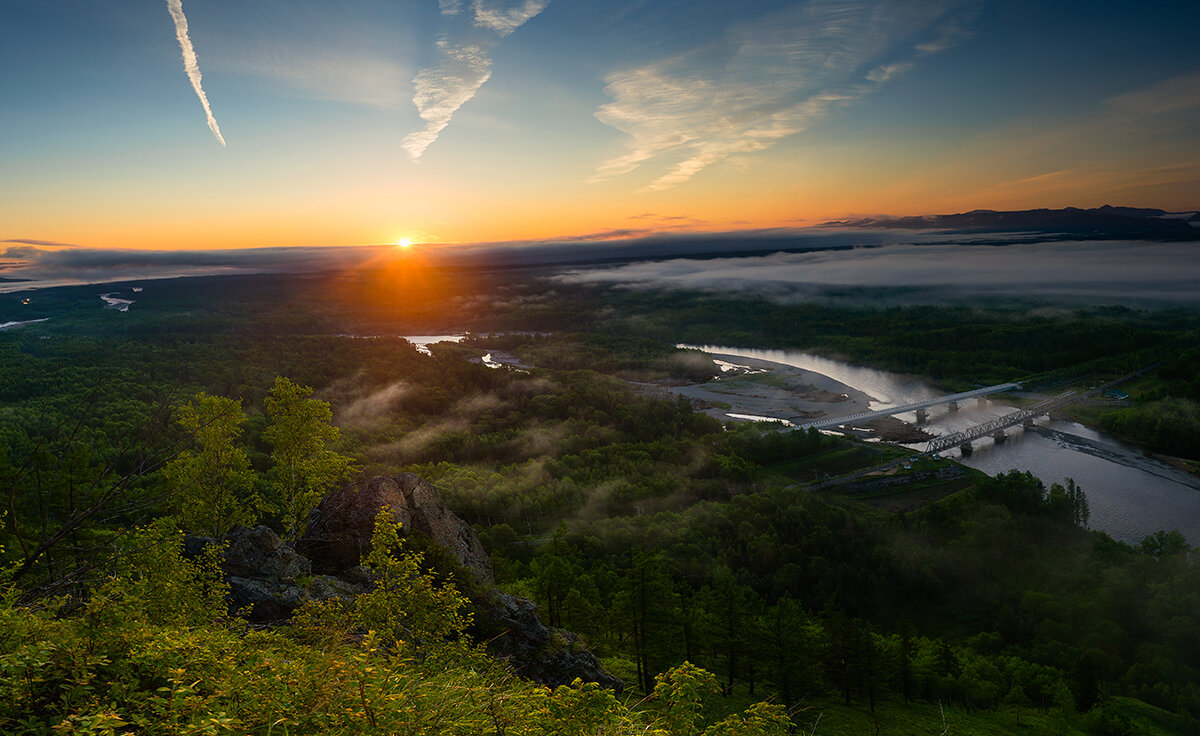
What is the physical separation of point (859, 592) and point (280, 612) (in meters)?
70.4

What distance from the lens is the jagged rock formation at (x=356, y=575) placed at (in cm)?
2238

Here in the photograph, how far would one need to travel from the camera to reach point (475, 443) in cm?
11769

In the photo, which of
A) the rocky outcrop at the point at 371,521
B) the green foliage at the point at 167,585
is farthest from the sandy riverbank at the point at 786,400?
the green foliage at the point at 167,585

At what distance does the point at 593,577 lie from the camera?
191 feet

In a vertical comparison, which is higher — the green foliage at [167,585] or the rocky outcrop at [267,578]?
the green foliage at [167,585]

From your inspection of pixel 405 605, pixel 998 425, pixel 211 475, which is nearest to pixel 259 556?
pixel 211 475

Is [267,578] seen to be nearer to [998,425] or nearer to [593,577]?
[593,577]

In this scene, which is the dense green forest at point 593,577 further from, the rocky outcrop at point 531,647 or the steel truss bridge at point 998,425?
the steel truss bridge at point 998,425

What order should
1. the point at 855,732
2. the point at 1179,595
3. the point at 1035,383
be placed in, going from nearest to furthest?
the point at 855,732 → the point at 1179,595 → the point at 1035,383

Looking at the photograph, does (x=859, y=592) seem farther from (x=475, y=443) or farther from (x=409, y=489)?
(x=475, y=443)

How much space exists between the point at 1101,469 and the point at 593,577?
109576mm

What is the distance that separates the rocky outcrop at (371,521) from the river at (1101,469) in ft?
322

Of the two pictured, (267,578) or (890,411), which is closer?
(267,578)

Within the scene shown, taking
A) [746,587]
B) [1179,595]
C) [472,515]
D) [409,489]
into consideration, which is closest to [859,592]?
[746,587]
